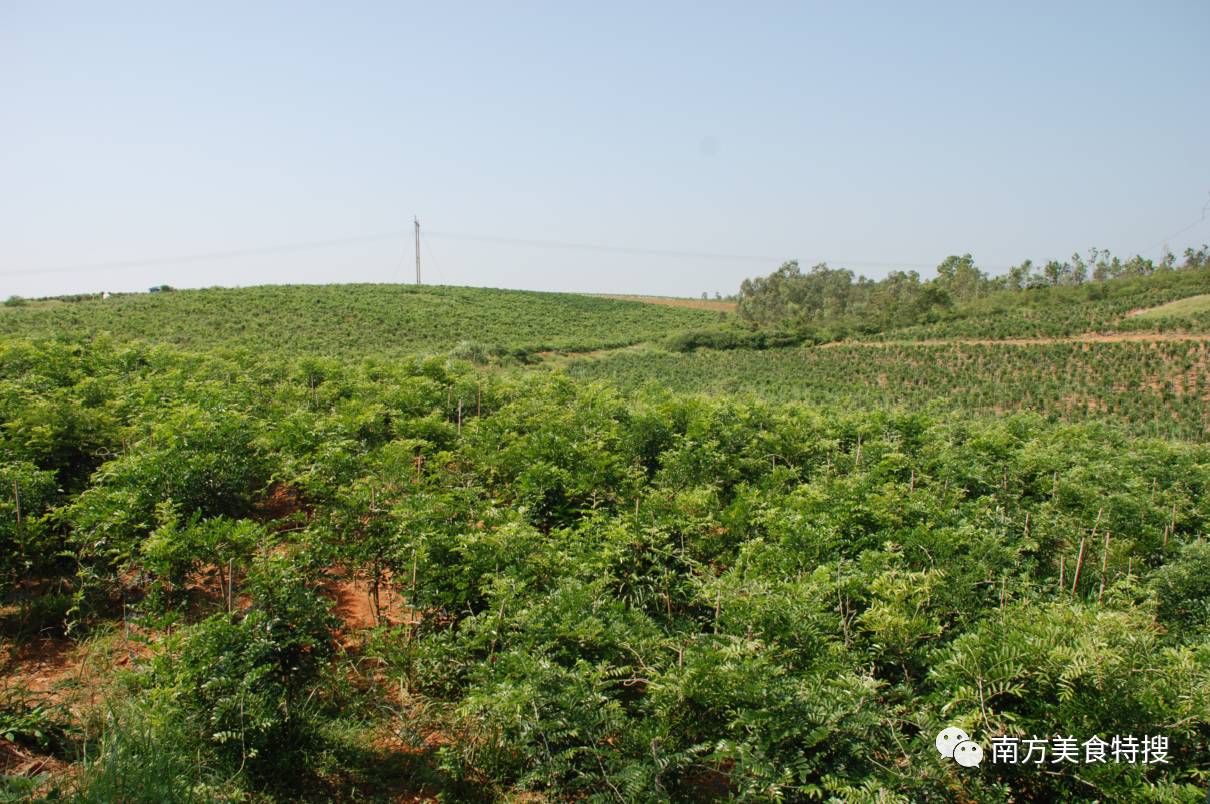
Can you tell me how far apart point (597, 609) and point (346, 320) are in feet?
165

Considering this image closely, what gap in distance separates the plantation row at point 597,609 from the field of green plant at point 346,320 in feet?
96.3

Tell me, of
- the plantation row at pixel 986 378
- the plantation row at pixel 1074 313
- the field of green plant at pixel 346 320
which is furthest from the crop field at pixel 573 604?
the plantation row at pixel 1074 313

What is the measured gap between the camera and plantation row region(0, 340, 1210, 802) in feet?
12.7

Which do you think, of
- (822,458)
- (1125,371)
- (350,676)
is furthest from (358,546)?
(1125,371)

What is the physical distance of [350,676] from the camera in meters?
5.95

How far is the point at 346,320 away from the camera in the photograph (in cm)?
5047

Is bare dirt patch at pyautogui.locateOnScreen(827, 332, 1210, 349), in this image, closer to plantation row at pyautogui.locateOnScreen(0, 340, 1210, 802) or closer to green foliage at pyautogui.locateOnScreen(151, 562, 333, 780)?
plantation row at pyautogui.locateOnScreen(0, 340, 1210, 802)

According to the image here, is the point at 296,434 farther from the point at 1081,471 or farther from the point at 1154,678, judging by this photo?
the point at 1081,471

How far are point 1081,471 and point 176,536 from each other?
35.1ft

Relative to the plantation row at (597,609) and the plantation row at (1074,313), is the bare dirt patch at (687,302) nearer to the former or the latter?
the plantation row at (1074,313)

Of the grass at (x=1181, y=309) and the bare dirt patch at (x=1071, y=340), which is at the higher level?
the grass at (x=1181, y=309)

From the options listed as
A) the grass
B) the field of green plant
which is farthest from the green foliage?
the grass

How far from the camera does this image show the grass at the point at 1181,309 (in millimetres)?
37969

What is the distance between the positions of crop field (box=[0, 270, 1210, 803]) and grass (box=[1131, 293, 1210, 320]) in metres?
35.6
